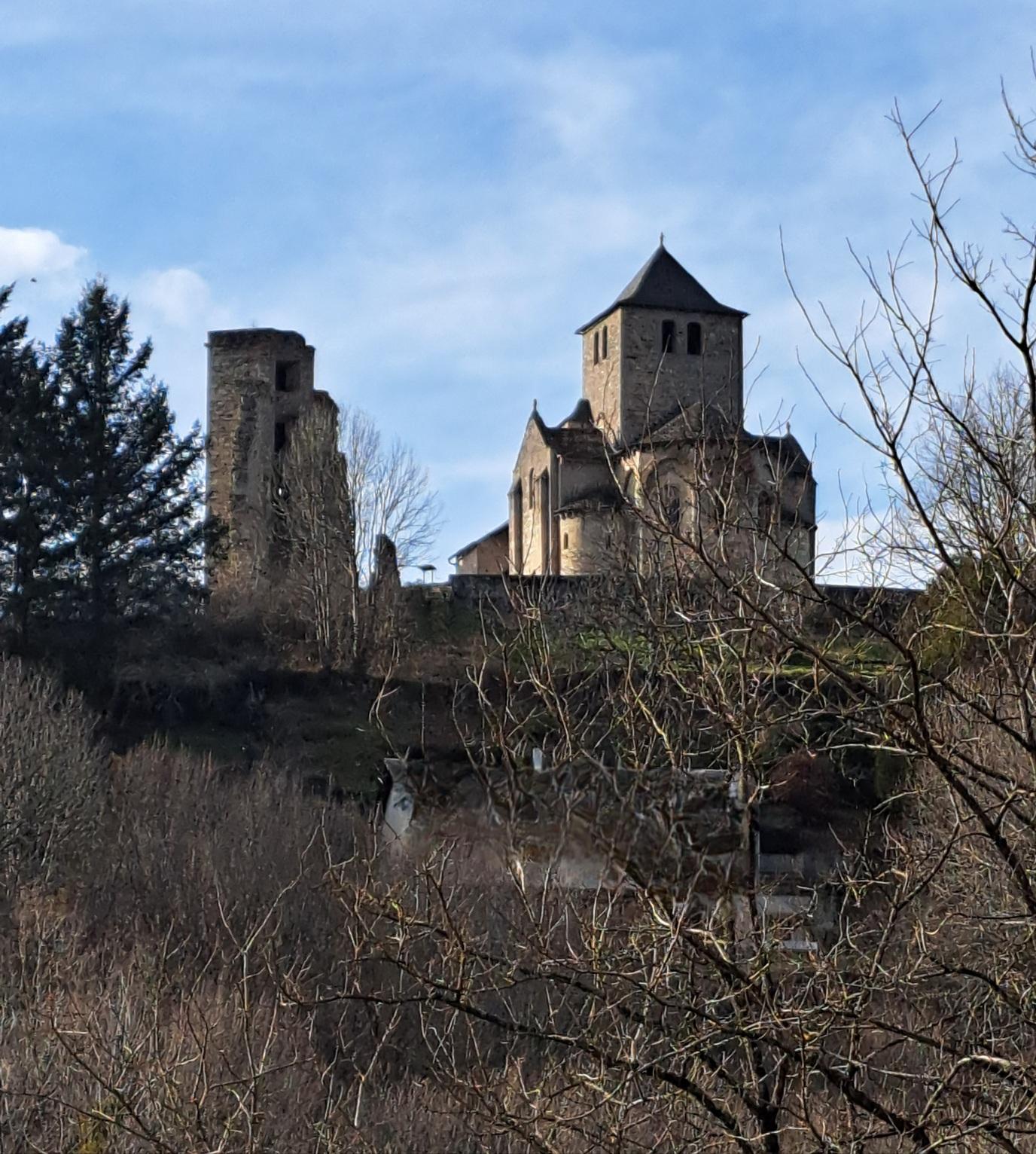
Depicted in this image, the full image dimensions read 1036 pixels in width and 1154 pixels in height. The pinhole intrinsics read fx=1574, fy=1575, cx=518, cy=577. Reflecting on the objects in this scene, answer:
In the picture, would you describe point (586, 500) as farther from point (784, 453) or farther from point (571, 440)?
point (784, 453)

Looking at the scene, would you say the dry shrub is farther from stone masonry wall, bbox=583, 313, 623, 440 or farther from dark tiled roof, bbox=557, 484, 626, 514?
stone masonry wall, bbox=583, 313, 623, 440

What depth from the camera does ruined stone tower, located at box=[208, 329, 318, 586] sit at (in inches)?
1421

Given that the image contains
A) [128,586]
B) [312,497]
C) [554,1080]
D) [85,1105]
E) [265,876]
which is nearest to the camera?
[554,1080]

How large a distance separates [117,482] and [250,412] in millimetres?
6920

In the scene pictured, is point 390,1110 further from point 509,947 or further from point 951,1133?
point 951,1133

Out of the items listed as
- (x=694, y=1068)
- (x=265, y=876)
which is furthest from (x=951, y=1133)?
(x=265, y=876)

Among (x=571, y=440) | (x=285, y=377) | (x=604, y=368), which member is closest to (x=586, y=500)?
(x=571, y=440)

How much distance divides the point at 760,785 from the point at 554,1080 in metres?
1.91

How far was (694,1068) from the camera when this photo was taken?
17.2 feet

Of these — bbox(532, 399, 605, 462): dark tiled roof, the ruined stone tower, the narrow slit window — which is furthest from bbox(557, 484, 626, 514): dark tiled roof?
the narrow slit window

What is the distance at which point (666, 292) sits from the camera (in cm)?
4175

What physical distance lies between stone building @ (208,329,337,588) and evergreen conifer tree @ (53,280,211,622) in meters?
3.98

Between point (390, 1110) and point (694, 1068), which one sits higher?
point (694, 1068)

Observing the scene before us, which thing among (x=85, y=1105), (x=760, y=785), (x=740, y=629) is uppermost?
(x=740, y=629)
